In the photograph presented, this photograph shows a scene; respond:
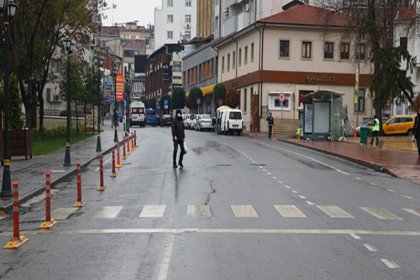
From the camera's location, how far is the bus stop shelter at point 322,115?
4041 cm

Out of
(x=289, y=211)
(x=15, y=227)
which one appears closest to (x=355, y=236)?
(x=289, y=211)

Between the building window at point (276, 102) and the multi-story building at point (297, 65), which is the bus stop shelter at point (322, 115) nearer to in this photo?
the multi-story building at point (297, 65)

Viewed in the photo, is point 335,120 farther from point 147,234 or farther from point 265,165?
point 147,234

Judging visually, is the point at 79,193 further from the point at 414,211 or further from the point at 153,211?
the point at 414,211

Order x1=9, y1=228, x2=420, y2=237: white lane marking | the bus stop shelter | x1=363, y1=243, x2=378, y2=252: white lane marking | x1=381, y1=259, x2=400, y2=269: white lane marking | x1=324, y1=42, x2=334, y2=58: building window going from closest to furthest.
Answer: x1=381, y1=259, x2=400, y2=269: white lane marking
x1=363, y1=243, x2=378, y2=252: white lane marking
x1=9, y1=228, x2=420, y2=237: white lane marking
the bus stop shelter
x1=324, y1=42, x2=334, y2=58: building window

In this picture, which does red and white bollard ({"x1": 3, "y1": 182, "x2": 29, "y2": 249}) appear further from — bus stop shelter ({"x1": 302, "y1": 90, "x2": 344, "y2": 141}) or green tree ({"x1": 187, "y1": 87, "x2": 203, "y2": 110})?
green tree ({"x1": 187, "y1": 87, "x2": 203, "y2": 110})

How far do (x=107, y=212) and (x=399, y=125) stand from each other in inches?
1522

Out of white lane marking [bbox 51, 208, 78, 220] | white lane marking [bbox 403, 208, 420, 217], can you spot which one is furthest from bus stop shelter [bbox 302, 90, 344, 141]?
white lane marking [bbox 51, 208, 78, 220]

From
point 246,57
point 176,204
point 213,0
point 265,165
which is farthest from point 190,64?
point 176,204

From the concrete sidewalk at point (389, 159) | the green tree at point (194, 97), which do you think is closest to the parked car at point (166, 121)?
the green tree at point (194, 97)

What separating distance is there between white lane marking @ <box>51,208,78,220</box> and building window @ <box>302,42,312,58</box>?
44.5 m

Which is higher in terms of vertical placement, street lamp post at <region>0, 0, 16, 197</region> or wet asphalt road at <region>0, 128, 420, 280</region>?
street lamp post at <region>0, 0, 16, 197</region>

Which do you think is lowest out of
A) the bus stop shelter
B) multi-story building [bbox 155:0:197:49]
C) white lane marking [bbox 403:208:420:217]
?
white lane marking [bbox 403:208:420:217]

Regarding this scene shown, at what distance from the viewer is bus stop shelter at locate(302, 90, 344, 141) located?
133 ft
